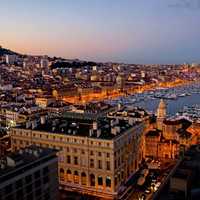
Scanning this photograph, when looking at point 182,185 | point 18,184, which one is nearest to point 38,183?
point 18,184

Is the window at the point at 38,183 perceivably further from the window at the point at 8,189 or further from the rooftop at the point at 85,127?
the rooftop at the point at 85,127

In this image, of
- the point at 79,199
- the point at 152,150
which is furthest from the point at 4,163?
the point at 152,150

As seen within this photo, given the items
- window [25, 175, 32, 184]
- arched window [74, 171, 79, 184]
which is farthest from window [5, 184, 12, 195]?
arched window [74, 171, 79, 184]

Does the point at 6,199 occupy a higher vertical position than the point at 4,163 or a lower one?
lower

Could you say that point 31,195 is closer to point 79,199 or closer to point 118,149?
point 79,199

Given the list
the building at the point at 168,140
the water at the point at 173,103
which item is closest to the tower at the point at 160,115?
the building at the point at 168,140

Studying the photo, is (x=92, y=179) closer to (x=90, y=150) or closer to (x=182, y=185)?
(x=90, y=150)
